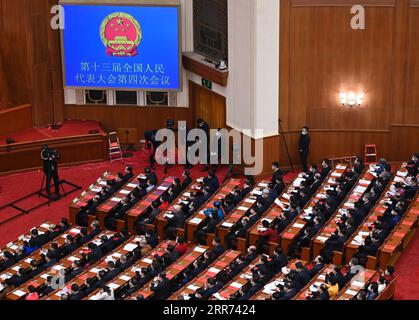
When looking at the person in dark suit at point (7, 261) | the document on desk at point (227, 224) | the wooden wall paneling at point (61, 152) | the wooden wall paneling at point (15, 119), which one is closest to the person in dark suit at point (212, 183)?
the document on desk at point (227, 224)

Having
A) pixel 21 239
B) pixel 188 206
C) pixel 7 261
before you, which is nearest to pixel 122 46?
pixel 188 206

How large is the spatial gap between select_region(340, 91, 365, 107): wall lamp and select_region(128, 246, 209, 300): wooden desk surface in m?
8.63

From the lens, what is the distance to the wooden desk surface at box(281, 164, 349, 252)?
21.7 metres

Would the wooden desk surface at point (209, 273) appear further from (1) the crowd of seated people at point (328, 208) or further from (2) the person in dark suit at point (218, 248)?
(1) the crowd of seated people at point (328, 208)

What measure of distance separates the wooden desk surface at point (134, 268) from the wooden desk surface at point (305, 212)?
280 cm

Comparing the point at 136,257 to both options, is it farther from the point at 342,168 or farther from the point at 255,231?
the point at 342,168

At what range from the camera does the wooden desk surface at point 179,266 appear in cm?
1892

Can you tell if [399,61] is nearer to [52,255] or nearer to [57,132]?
[57,132]

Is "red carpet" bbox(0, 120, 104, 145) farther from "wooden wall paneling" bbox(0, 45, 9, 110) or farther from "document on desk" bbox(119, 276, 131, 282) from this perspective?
"document on desk" bbox(119, 276, 131, 282)

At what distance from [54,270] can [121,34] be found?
11.0 m

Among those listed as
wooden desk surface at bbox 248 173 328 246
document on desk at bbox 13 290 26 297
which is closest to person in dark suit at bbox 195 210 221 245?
wooden desk surface at bbox 248 173 328 246

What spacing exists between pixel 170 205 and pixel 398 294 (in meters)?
7.06
